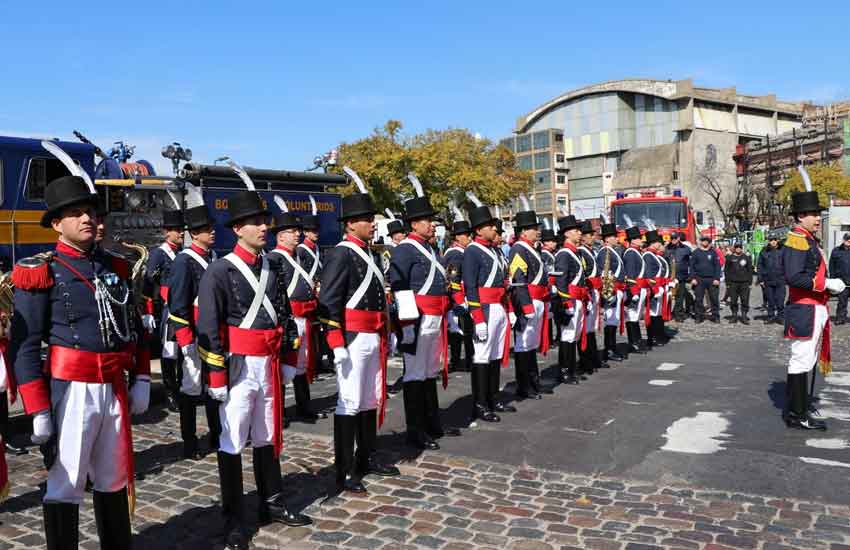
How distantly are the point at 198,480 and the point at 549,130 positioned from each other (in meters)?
81.5

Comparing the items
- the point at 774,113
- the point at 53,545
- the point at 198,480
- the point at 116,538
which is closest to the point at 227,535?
the point at 116,538

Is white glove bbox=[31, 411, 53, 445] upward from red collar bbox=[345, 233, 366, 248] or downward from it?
downward

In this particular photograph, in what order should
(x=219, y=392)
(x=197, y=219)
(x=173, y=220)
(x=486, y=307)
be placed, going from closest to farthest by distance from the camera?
(x=219, y=392)
(x=197, y=219)
(x=173, y=220)
(x=486, y=307)

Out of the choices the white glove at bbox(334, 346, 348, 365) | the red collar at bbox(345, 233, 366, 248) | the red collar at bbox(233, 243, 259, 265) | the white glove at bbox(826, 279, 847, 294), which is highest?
the red collar at bbox(345, 233, 366, 248)

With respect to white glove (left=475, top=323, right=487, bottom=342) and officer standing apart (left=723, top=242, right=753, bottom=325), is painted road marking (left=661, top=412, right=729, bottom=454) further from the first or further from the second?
officer standing apart (left=723, top=242, right=753, bottom=325)

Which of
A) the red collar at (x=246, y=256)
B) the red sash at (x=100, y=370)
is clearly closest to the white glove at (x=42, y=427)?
the red sash at (x=100, y=370)

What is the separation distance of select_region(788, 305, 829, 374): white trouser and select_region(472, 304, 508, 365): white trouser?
2853 millimetres

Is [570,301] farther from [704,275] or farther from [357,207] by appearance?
[704,275]

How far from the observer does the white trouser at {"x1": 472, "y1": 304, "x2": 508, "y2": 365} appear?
7.81 meters

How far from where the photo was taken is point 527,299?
8.68 m

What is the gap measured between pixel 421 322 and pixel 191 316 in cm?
204

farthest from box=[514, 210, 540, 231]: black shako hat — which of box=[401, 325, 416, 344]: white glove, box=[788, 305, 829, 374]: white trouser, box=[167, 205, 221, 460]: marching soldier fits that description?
box=[167, 205, 221, 460]: marching soldier

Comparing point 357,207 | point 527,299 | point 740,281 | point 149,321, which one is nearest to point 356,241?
point 357,207

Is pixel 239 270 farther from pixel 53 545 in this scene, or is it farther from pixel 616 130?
pixel 616 130
